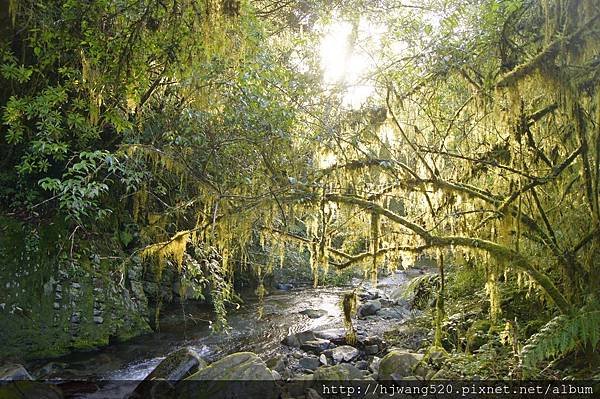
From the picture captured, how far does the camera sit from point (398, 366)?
5758mm

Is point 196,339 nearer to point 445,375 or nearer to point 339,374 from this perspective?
point 339,374

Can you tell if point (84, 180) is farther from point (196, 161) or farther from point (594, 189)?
point (594, 189)

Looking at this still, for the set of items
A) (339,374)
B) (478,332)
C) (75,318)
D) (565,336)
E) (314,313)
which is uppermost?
(565,336)

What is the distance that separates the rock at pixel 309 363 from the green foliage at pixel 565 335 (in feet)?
12.6

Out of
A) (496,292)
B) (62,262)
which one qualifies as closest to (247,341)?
(62,262)

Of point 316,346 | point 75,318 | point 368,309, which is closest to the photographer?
point 75,318

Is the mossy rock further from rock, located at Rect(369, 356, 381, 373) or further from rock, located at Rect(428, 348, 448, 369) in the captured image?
rock, located at Rect(369, 356, 381, 373)

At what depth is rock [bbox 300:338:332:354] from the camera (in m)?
7.81

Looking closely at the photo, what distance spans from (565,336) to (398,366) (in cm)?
257

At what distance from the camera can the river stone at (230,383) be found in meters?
5.27

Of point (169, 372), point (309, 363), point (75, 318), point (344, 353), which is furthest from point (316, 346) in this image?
point (75, 318)

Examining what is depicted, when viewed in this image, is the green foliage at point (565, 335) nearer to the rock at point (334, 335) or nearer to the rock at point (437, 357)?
the rock at point (437, 357)

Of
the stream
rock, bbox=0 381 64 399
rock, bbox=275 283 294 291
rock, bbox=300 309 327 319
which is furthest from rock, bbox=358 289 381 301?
rock, bbox=0 381 64 399

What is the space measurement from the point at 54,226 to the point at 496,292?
6.56 m
